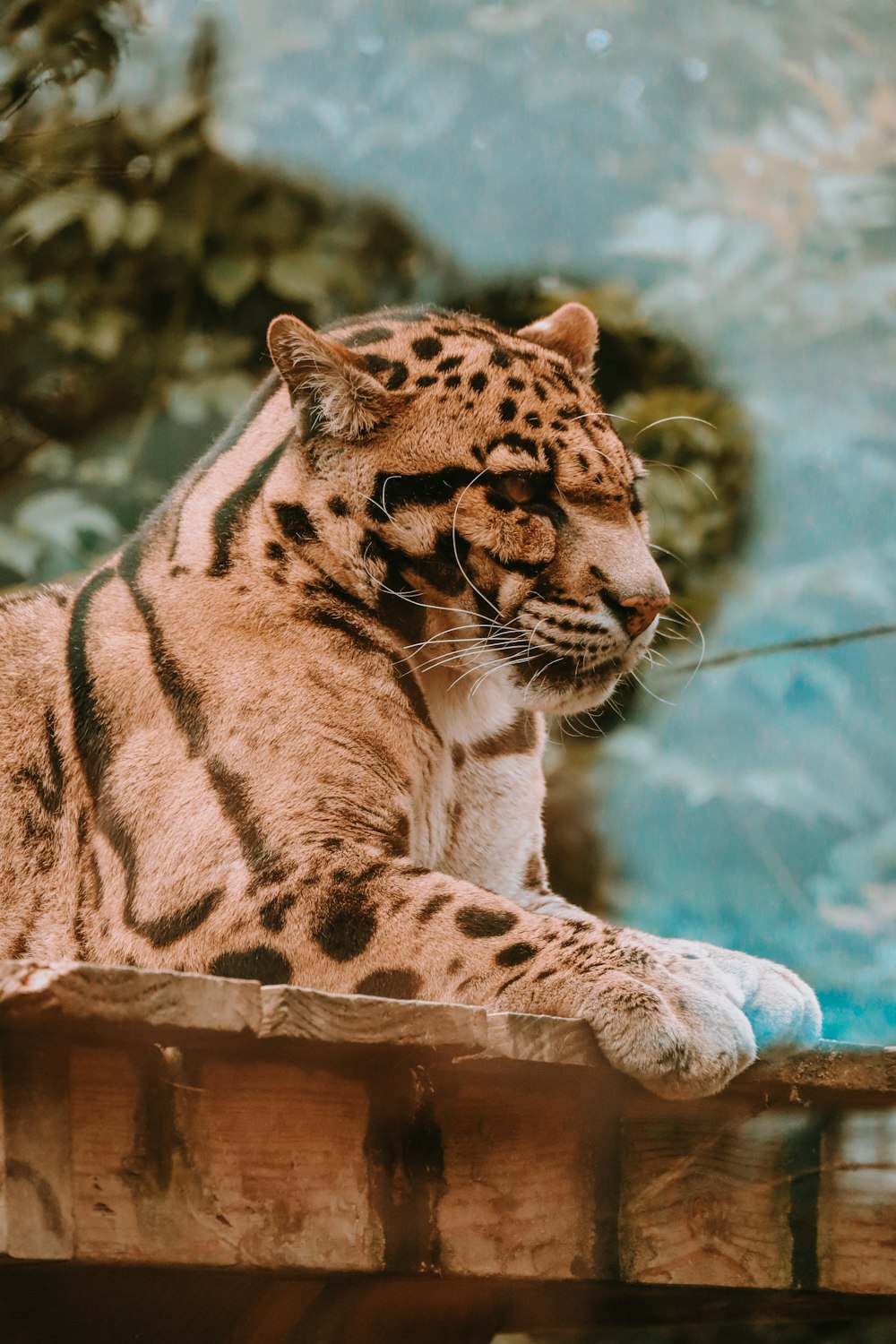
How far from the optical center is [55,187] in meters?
5.57

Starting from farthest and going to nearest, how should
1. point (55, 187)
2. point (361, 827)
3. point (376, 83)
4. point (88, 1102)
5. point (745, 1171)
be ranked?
point (376, 83) < point (55, 187) < point (361, 827) < point (745, 1171) < point (88, 1102)

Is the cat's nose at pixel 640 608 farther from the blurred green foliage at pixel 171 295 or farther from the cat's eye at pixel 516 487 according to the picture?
the blurred green foliage at pixel 171 295

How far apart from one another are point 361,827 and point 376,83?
405 cm

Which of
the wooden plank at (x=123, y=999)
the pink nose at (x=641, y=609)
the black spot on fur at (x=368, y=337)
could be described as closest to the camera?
the wooden plank at (x=123, y=999)

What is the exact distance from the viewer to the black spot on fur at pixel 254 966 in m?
2.60

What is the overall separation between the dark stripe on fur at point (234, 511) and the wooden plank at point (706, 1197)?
1390 mm

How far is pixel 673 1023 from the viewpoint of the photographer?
2.27 meters

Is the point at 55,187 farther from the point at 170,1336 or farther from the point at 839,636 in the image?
the point at 170,1336

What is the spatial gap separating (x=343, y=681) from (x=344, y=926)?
21.6 inches

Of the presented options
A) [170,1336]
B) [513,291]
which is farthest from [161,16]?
[170,1336]

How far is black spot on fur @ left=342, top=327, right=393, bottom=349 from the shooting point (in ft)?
11.0

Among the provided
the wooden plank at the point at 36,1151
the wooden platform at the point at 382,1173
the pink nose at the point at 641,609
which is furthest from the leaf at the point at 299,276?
the wooden plank at the point at 36,1151

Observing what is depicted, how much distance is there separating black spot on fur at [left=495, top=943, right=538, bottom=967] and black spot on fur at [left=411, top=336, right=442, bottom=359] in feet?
4.28

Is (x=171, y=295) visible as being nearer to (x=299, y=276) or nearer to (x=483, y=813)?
(x=299, y=276)
